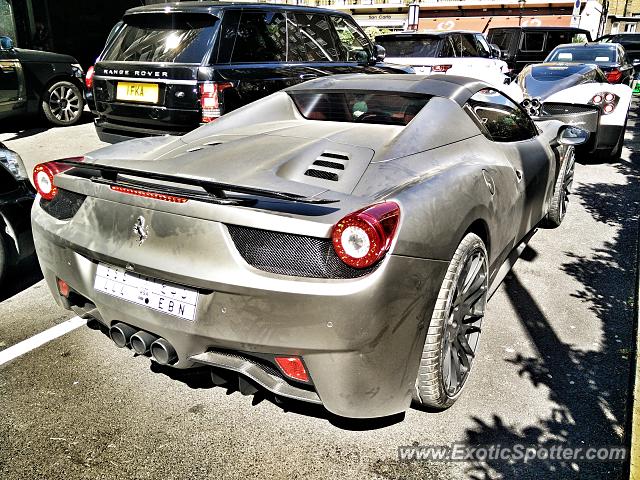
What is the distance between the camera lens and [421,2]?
3859cm

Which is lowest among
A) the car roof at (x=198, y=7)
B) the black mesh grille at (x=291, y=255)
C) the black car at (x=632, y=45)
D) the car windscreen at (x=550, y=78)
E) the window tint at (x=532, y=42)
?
the black car at (x=632, y=45)

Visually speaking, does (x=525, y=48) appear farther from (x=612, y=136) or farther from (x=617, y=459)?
(x=617, y=459)

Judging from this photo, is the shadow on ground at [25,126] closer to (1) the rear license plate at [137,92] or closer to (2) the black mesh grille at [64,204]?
(1) the rear license plate at [137,92]

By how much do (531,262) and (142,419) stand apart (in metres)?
3.15

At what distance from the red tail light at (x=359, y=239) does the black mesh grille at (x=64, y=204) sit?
4.12 ft

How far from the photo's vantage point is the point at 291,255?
1990 millimetres

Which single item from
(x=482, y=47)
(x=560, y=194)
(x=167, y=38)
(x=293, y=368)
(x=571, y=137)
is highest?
(x=167, y=38)

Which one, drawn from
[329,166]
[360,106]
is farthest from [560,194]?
[329,166]

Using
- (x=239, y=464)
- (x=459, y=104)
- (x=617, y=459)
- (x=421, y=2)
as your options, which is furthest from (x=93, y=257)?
(x=421, y=2)

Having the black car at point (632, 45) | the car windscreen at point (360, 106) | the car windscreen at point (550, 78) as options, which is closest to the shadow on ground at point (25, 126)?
the car windscreen at point (360, 106)

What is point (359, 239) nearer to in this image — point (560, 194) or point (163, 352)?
point (163, 352)

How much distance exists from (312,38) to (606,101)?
3.87m

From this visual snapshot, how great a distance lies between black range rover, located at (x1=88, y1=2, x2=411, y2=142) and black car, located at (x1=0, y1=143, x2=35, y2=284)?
78.2 inches

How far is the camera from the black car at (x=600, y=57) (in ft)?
35.9
